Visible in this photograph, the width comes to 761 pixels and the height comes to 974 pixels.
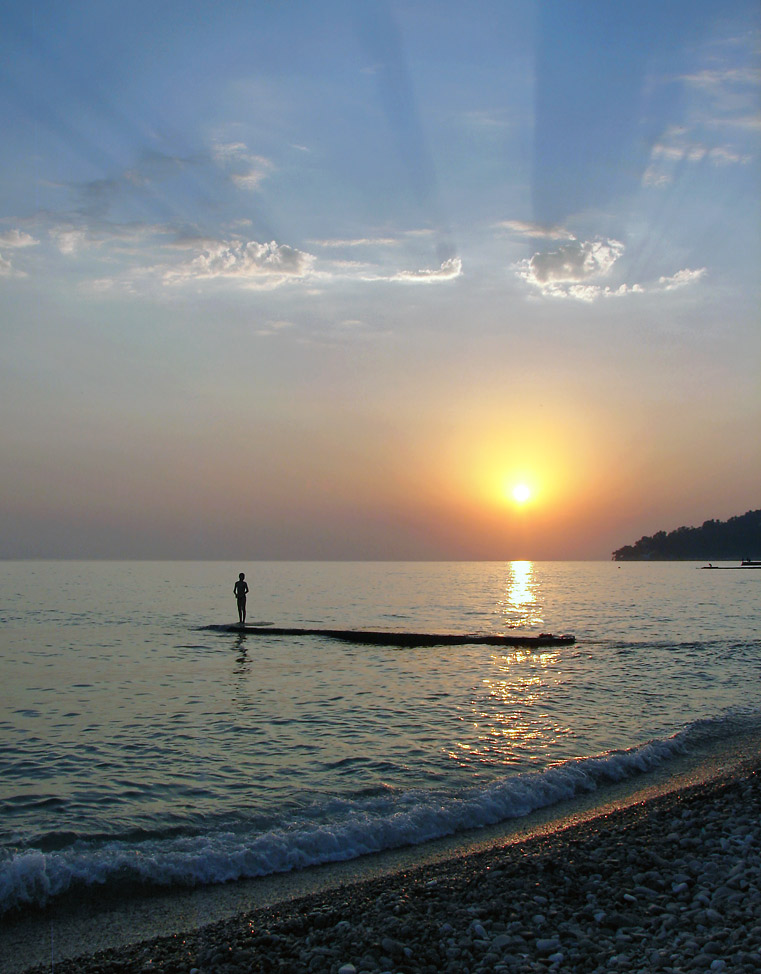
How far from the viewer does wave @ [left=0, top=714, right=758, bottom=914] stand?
970 centimetres

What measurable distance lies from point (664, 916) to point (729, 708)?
16364mm

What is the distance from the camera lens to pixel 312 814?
12234 mm

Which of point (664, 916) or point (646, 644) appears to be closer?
point (664, 916)

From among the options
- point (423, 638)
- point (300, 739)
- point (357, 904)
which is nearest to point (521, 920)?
point (357, 904)

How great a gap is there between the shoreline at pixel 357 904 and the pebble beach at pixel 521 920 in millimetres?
29

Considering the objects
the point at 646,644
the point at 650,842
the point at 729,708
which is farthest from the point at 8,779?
the point at 646,644

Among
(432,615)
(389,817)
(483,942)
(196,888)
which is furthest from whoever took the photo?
(432,615)

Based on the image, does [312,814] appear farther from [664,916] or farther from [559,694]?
[559,694]

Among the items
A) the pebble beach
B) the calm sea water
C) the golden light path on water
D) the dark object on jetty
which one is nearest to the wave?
the calm sea water

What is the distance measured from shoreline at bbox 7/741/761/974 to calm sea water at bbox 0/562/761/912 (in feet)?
2.19

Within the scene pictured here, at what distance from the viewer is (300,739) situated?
1777 cm

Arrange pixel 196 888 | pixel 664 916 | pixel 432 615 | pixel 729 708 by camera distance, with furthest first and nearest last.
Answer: pixel 432 615
pixel 729 708
pixel 196 888
pixel 664 916

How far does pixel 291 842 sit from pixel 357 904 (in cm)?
272

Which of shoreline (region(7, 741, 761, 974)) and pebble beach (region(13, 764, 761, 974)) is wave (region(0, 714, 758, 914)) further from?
pebble beach (region(13, 764, 761, 974))
